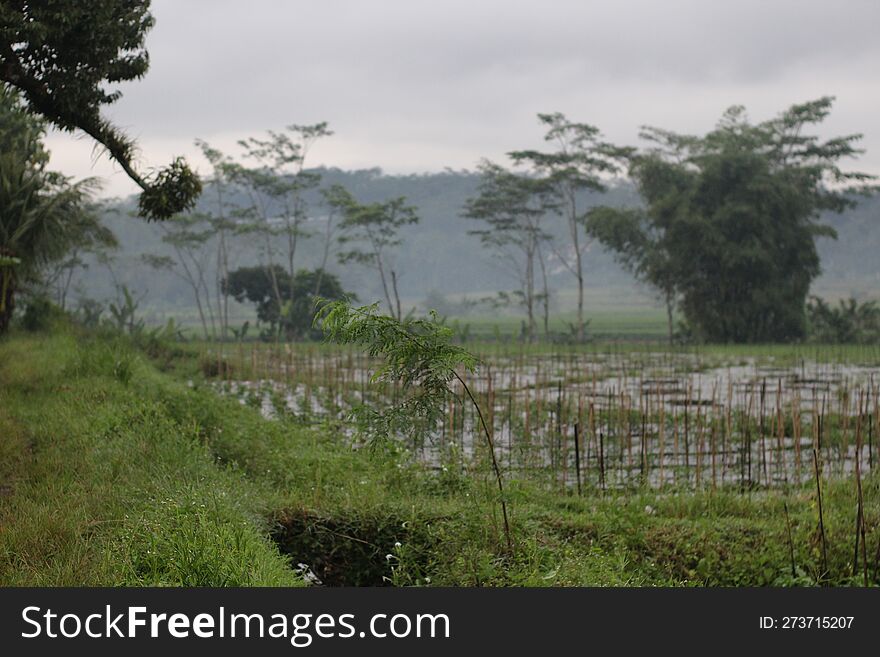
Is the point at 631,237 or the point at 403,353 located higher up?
the point at 631,237

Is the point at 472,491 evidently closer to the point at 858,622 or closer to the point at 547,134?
the point at 858,622

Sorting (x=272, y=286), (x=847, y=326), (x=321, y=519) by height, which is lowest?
(x=321, y=519)

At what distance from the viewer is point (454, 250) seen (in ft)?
273

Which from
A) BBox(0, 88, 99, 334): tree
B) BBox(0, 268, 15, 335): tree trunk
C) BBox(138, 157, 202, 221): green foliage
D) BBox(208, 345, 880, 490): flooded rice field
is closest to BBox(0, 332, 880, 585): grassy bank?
BBox(208, 345, 880, 490): flooded rice field

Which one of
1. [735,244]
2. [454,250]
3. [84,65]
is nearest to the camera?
[84,65]

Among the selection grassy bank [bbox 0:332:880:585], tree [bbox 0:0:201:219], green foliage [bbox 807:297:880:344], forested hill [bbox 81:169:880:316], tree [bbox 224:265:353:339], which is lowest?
grassy bank [bbox 0:332:880:585]

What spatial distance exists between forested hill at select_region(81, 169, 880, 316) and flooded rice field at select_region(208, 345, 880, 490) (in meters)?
53.1

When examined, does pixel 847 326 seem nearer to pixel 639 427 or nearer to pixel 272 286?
pixel 639 427

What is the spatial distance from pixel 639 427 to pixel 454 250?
73.5 m

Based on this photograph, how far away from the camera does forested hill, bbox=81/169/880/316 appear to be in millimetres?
69312

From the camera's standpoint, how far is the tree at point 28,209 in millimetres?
13578

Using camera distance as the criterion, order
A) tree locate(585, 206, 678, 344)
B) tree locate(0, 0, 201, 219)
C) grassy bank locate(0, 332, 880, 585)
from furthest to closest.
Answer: tree locate(585, 206, 678, 344)
tree locate(0, 0, 201, 219)
grassy bank locate(0, 332, 880, 585)

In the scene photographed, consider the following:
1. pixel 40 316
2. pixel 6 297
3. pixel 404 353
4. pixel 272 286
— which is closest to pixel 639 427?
pixel 404 353

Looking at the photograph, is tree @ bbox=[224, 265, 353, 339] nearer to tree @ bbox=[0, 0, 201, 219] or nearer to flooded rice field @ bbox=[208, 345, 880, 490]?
flooded rice field @ bbox=[208, 345, 880, 490]
